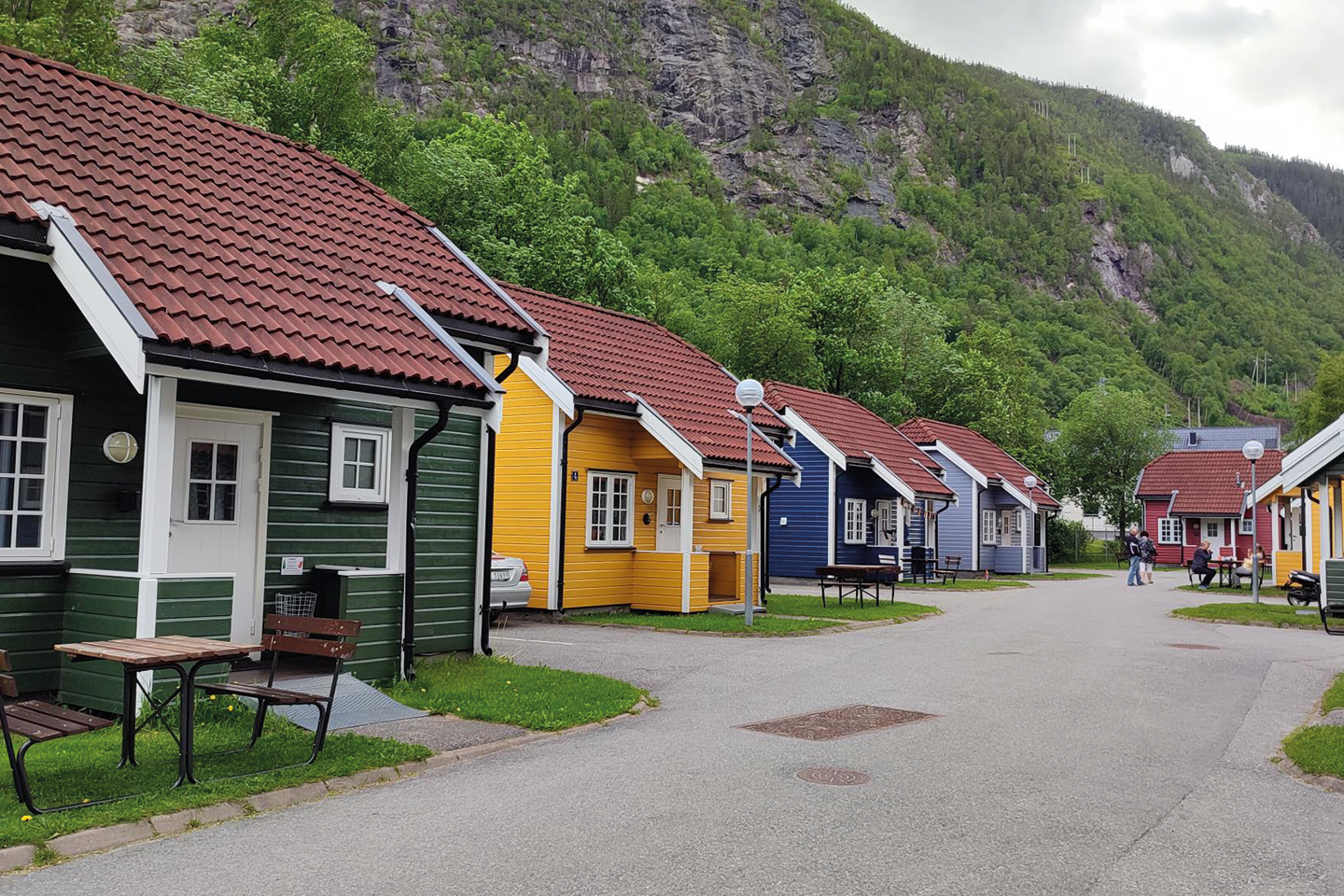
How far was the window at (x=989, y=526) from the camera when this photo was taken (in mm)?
43531

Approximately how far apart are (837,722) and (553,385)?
34.4ft

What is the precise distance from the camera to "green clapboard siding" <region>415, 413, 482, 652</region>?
12.3 meters

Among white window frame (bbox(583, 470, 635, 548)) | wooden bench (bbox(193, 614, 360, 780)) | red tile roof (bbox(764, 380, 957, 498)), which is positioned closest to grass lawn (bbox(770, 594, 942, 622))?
white window frame (bbox(583, 470, 635, 548))

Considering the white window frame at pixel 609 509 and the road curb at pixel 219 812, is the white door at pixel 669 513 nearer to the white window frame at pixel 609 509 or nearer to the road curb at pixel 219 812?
the white window frame at pixel 609 509

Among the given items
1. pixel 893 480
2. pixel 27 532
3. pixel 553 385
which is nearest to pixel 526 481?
pixel 553 385

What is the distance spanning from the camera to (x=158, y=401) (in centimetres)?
843

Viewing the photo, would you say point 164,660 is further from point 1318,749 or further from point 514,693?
point 1318,749

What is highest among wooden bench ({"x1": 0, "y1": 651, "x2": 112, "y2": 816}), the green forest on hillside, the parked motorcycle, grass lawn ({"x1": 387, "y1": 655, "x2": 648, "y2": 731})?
the green forest on hillside

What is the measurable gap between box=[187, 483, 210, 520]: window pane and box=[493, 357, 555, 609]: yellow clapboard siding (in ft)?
29.5

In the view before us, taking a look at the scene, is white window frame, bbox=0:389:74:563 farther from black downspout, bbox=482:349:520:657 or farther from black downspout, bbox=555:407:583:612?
black downspout, bbox=555:407:583:612

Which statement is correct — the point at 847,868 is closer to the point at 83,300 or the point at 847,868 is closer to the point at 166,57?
the point at 83,300

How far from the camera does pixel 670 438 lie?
65.7 feet

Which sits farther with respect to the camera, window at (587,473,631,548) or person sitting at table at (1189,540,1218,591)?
person sitting at table at (1189,540,1218,591)

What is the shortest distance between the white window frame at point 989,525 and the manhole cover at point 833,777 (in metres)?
36.8
